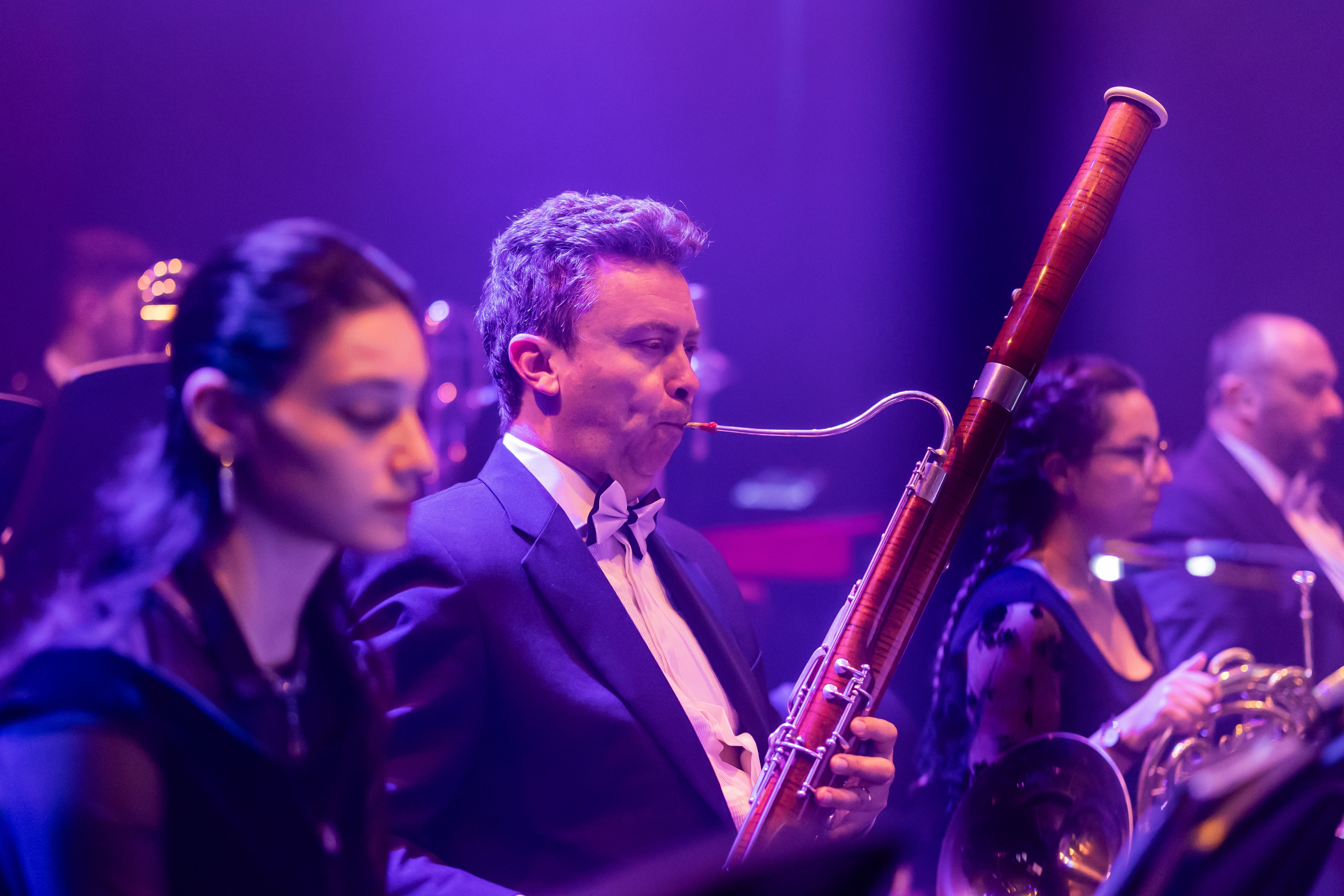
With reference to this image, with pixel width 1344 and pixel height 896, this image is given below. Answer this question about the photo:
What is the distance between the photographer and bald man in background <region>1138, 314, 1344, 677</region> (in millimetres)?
3352

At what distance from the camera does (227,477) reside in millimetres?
1090

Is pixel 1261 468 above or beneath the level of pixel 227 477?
beneath

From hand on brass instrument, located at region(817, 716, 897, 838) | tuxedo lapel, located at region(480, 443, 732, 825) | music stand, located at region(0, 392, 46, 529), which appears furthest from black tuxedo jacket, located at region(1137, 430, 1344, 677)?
music stand, located at region(0, 392, 46, 529)

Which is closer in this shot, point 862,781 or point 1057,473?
point 862,781

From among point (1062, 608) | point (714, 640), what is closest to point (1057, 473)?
point (1062, 608)

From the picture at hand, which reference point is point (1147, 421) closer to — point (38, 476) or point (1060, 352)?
point (1060, 352)

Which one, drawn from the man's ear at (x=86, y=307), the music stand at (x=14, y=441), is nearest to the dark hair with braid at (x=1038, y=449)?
the music stand at (x=14, y=441)

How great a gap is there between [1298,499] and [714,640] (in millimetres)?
3052

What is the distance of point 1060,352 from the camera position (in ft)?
14.9

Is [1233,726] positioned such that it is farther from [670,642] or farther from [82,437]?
[82,437]

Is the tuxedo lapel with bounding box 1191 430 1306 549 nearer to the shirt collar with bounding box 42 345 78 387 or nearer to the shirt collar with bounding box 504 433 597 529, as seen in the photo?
the shirt collar with bounding box 504 433 597 529

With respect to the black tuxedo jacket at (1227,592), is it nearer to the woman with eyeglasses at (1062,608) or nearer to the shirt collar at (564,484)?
the woman with eyeglasses at (1062,608)

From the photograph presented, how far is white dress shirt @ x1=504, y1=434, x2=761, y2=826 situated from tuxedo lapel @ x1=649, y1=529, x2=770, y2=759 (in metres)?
0.02

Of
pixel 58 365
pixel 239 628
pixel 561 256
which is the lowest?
pixel 58 365
